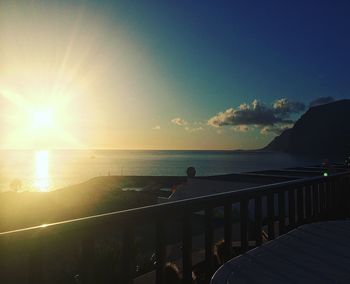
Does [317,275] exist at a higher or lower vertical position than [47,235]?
lower

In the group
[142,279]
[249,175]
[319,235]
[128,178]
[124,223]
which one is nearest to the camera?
[124,223]

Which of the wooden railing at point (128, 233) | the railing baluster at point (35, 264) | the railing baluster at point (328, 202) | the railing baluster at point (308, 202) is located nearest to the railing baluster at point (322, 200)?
the railing baluster at point (328, 202)

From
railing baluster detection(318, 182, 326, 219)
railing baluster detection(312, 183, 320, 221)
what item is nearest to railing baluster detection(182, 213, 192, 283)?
railing baluster detection(312, 183, 320, 221)

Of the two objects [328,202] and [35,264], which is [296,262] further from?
[328,202]

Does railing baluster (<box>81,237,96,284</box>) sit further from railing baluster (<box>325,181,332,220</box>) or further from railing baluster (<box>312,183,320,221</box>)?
railing baluster (<box>325,181,332,220</box>)

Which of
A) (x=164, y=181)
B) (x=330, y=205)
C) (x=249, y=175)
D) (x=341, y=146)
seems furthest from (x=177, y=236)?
(x=341, y=146)

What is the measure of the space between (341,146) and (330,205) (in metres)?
216

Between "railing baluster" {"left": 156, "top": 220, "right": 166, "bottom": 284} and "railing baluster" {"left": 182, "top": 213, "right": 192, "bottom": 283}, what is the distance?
0.23 metres

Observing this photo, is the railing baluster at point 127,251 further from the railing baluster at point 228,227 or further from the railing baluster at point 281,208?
the railing baluster at point 281,208

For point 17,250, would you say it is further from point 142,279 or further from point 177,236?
point 177,236

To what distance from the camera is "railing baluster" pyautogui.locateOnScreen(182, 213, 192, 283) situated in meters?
2.62

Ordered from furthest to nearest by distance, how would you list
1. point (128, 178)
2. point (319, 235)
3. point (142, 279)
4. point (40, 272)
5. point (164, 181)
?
point (128, 178) → point (164, 181) → point (142, 279) → point (319, 235) → point (40, 272)

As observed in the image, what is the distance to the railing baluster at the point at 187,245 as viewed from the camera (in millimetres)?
2619

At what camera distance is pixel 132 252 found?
223cm
